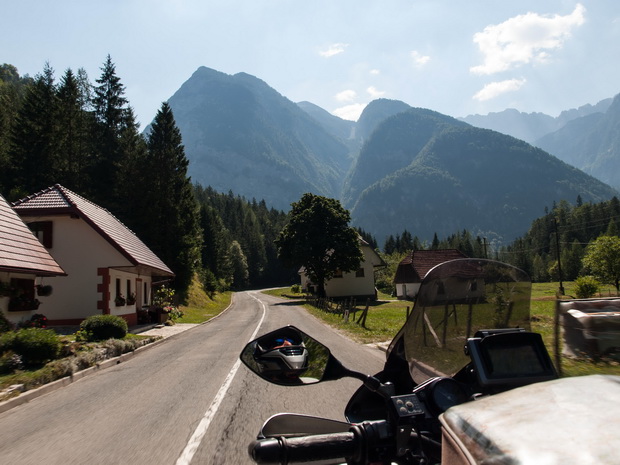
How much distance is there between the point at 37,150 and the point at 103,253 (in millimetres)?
23881

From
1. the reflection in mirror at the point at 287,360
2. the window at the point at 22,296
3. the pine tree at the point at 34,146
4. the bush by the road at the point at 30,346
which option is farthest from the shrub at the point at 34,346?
the pine tree at the point at 34,146

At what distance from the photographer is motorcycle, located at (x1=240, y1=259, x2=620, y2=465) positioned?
1.23 meters

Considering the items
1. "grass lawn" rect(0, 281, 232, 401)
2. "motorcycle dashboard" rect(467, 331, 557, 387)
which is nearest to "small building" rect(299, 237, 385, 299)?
"grass lawn" rect(0, 281, 232, 401)

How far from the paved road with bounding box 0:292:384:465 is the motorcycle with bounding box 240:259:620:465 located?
3.25 metres

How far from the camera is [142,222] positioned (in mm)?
45375

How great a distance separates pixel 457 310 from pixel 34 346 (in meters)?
12.9

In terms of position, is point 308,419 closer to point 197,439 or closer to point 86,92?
point 197,439

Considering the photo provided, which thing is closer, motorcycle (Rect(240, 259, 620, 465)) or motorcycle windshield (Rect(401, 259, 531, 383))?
motorcycle (Rect(240, 259, 620, 465))

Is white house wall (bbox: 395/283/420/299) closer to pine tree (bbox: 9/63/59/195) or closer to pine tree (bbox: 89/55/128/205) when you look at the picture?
pine tree (bbox: 89/55/128/205)

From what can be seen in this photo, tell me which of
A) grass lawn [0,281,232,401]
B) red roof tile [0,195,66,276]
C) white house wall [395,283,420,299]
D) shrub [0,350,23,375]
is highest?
red roof tile [0,195,66,276]

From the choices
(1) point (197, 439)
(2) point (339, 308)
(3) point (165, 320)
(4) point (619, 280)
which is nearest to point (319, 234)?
(2) point (339, 308)

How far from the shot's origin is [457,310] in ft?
9.23

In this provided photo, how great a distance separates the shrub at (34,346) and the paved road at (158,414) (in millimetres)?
1518

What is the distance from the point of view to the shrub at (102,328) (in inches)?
722
